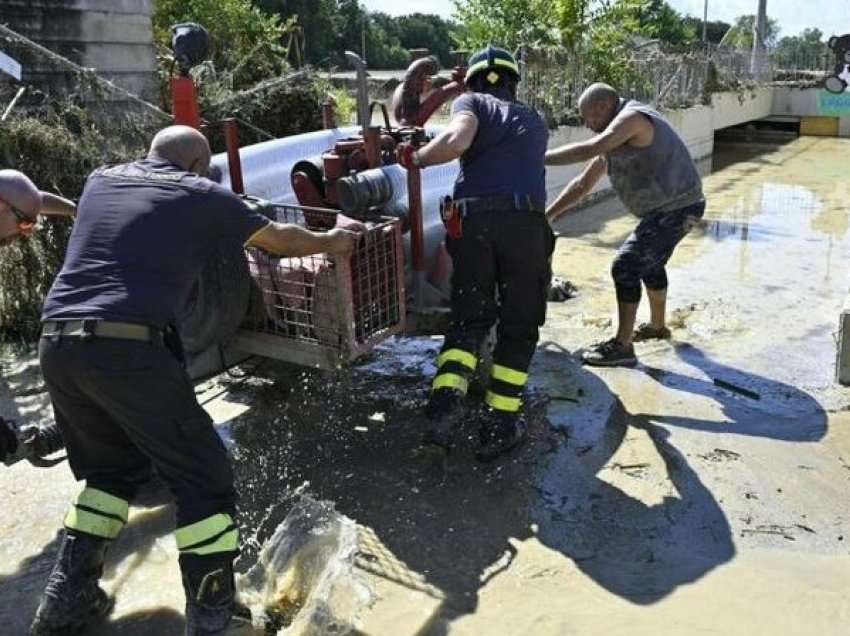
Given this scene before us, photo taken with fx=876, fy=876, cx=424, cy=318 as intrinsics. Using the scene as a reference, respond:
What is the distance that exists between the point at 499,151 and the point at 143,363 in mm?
1996

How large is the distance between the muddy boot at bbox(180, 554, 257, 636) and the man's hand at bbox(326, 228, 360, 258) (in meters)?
1.19

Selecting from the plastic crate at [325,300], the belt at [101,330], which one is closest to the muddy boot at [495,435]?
the plastic crate at [325,300]

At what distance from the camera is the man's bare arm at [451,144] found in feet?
12.5

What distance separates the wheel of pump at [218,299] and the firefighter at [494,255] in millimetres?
914

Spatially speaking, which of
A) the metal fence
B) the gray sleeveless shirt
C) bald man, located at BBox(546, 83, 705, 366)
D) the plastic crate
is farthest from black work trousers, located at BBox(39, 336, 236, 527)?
the metal fence

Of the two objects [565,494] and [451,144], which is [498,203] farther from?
[565,494]

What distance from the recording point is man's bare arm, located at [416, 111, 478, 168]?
12.5 feet

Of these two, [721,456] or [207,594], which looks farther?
[721,456]

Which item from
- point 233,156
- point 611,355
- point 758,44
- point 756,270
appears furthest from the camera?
point 758,44

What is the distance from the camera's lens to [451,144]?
3.83m

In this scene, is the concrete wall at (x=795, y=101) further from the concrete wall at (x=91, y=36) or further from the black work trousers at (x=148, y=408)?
the black work trousers at (x=148, y=408)

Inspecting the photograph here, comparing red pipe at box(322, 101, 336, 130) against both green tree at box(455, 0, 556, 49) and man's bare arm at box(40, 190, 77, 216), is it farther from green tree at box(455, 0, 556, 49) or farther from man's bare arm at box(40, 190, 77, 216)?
green tree at box(455, 0, 556, 49)

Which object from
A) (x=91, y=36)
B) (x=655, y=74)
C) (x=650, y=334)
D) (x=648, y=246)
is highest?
(x=91, y=36)

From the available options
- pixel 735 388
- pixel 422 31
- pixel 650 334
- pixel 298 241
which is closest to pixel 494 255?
pixel 298 241
